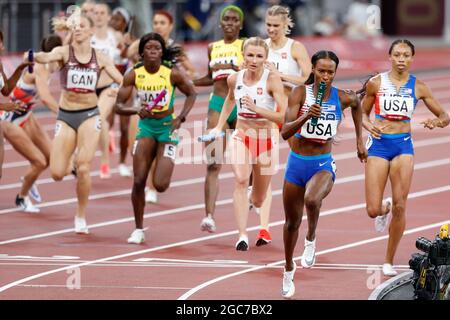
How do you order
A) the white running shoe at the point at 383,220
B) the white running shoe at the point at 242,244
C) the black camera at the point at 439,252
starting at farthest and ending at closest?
the white running shoe at the point at 242,244 → the white running shoe at the point at 383,220 → the black camera at the point at 439,252

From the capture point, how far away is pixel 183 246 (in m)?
15.7

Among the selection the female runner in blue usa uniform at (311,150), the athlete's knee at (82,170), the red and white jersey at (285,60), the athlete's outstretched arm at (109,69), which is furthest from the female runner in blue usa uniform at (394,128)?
the athlete's knee at (82,170)

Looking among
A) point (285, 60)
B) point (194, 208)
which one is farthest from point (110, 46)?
point (285, 60)

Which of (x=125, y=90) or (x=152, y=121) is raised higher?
(x=125, y=90)

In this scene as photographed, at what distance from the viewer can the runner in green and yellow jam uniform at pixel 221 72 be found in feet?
54.7

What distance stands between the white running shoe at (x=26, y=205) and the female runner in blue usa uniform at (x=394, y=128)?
5.79 meters

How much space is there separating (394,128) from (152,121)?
10.3 feet

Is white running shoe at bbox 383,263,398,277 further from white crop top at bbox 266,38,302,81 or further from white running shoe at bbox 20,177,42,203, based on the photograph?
white running shoe at bbox 20,177,42,203

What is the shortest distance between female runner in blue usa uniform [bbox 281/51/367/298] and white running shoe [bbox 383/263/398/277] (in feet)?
3.26

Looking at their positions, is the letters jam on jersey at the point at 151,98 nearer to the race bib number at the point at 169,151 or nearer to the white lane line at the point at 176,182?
the race bib number at the point at 169,151

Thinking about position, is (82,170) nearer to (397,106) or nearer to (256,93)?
(256,93)
